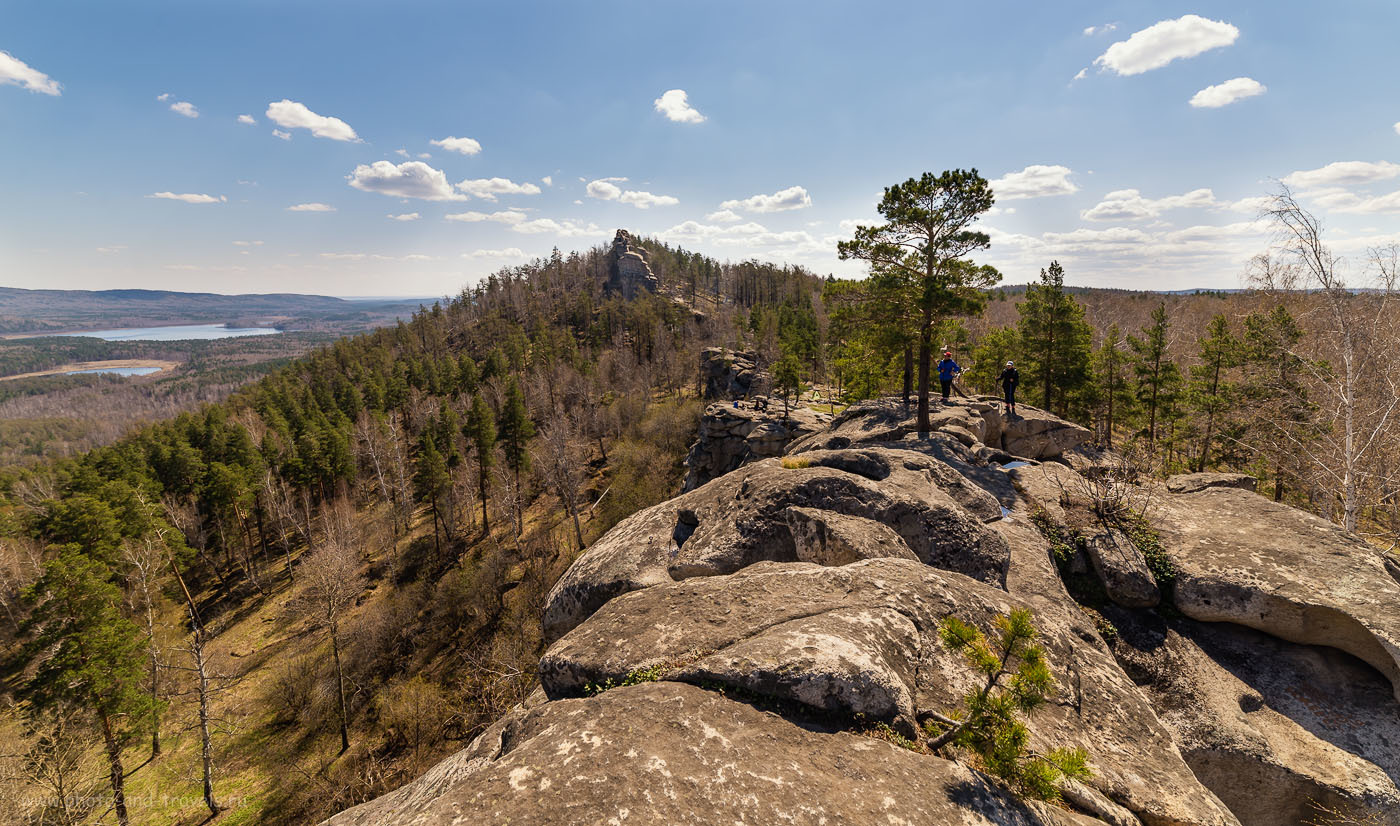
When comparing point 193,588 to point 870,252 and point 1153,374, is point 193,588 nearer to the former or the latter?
point 870,252

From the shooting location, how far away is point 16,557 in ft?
120

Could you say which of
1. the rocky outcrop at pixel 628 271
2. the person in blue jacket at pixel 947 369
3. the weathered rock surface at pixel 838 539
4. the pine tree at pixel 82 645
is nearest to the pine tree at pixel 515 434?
the pine tree at pixel 82 645

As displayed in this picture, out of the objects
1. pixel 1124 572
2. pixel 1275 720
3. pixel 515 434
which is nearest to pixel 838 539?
pixel 1124 572

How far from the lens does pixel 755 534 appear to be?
9.19 meters

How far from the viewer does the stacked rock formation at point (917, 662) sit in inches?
156

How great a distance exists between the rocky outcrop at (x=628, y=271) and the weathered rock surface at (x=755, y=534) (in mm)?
130418

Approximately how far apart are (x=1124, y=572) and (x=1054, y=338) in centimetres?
2814

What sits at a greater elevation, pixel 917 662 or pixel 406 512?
pixel 917 662

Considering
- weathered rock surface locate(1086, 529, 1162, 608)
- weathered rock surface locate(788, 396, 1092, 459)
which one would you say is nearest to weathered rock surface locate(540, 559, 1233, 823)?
weathered rock surface locate(1086, 529, 1162, 608)

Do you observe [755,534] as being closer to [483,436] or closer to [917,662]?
[917,662]

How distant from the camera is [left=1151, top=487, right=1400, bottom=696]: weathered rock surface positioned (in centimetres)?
773

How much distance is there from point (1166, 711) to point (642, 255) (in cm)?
15635

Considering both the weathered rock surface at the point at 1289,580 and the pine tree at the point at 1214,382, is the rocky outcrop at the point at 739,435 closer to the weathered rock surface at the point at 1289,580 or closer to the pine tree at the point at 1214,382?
the pine tree at the point at 1214,382

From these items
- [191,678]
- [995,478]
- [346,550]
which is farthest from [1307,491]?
[191,678]
